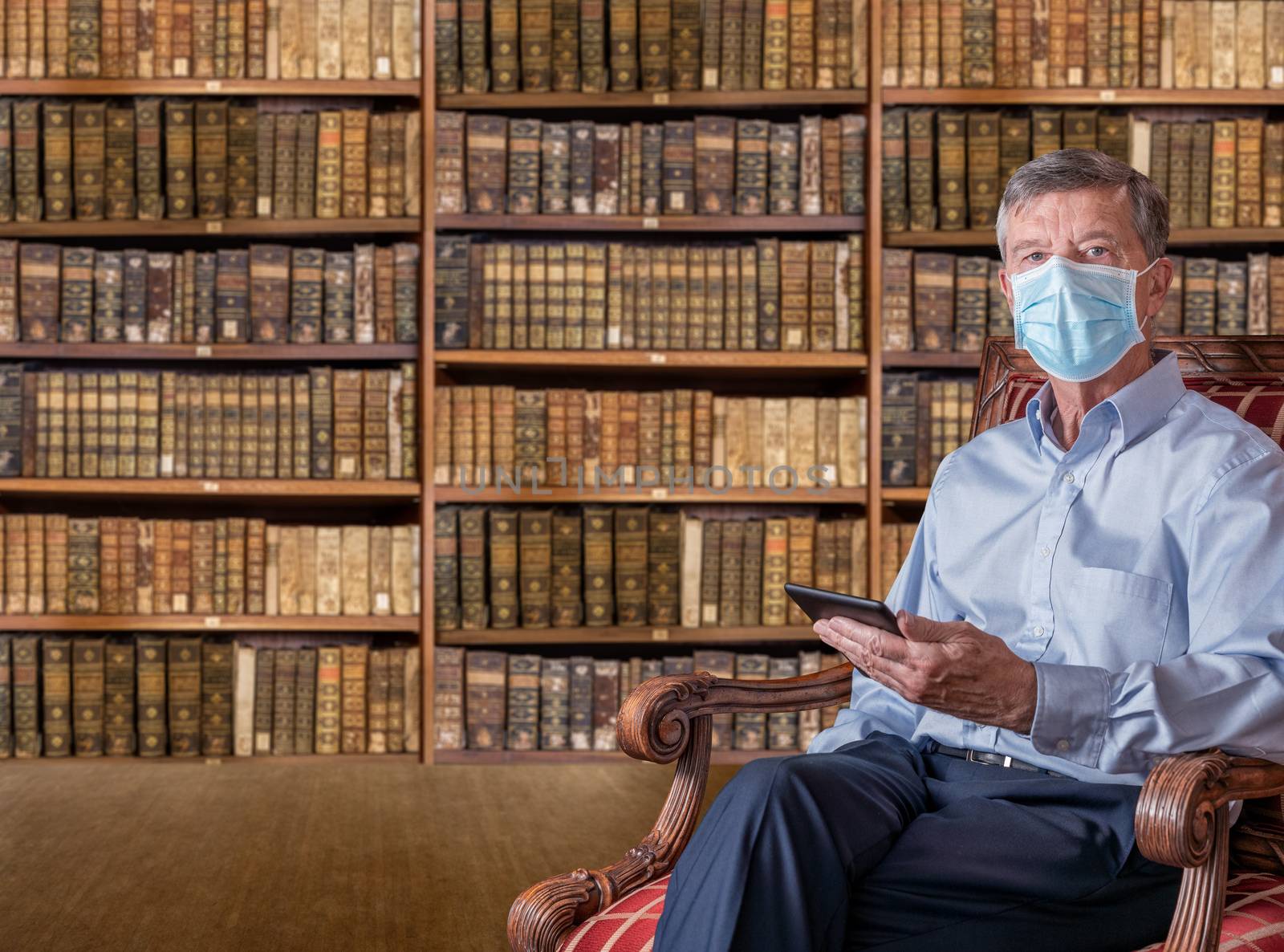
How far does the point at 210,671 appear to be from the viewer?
2957mm

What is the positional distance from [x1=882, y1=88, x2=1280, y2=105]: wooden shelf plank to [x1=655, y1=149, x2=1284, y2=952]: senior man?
1622mm

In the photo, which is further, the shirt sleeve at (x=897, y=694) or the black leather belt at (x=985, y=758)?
the shirt sleeve at (x=897, y=694)

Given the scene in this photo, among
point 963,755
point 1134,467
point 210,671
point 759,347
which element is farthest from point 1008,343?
point 210,671

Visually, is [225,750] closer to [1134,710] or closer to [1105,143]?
[1134,710]

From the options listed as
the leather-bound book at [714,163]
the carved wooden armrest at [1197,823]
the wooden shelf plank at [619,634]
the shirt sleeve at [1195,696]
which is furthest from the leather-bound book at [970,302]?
the carved wooden armrest at [1197,823]

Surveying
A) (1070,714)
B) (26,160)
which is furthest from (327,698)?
(1070,714)

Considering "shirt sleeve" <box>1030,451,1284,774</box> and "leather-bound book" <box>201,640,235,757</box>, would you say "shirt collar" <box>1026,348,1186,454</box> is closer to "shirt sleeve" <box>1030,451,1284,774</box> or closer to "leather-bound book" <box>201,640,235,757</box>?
"shirt sleeve" <box>1030,451,1284,774</box>

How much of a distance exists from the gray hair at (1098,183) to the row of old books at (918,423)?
1.58 metres

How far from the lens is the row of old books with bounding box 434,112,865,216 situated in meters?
2.96

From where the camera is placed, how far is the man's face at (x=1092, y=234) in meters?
1.38

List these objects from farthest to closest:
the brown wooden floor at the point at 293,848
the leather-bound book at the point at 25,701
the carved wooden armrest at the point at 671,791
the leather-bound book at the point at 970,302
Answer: the leather-bound book at the point at 970,302
the leather-bound book at the point at 25,701
the brown wooden floor at the point at 293,848
the carved wooden armrest at the point at 671,791

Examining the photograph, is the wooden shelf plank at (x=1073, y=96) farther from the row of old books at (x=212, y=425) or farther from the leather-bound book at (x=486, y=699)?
the leather-bound book at (x=486, y=699)

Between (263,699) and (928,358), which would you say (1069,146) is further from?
(263,699)

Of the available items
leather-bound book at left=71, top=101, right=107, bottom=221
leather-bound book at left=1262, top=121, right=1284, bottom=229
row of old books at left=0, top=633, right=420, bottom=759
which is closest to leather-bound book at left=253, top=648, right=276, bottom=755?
row of old books at left=0, top=633, right=420, bottom=759
